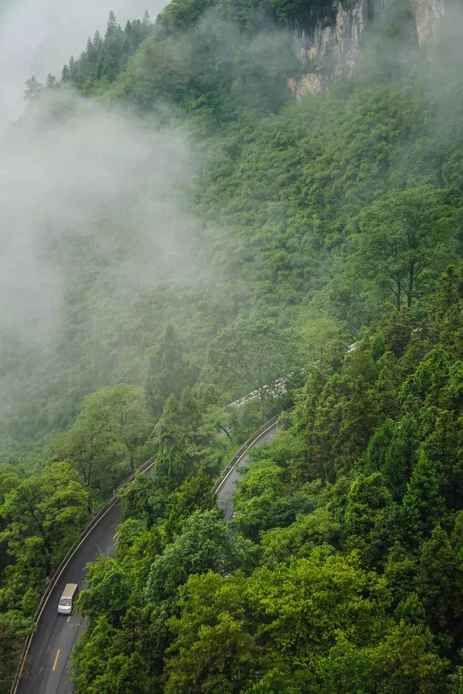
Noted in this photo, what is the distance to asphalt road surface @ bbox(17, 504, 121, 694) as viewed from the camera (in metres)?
38.0

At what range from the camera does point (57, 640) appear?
41.1m

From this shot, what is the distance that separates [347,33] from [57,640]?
109 meters

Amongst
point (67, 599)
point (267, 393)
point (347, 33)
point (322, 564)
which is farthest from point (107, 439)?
point (347, 33)

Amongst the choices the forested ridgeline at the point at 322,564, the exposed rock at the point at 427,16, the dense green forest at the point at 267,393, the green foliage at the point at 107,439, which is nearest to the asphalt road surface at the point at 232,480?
the dense green forest at the point at 267,393

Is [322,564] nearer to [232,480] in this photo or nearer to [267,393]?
[232,480]

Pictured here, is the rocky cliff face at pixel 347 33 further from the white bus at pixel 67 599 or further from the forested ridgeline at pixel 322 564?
the white bus at pixel 67 599

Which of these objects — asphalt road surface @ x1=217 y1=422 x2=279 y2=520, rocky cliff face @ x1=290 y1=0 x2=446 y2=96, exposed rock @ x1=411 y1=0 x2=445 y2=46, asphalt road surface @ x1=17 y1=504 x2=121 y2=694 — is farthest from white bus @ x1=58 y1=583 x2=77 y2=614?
rocky cliff face @ x1=290 y1=0 x2=446 y2=96

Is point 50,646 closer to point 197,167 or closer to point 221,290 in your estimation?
point 221,290

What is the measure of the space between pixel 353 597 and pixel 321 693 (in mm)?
4076

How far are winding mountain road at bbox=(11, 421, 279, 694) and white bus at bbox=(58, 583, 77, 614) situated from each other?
412 mm

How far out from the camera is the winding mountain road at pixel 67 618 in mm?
38250

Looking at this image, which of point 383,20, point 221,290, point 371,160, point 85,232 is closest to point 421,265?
point 221,290

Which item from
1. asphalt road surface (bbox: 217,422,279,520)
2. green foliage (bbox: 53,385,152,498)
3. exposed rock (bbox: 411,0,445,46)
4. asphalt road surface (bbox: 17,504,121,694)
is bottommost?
asphalt road surface (bbox: 17,504,121,694)

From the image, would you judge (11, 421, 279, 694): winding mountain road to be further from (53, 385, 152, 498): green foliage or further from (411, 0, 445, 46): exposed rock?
(411, 0, 445, 46): exposed rock
